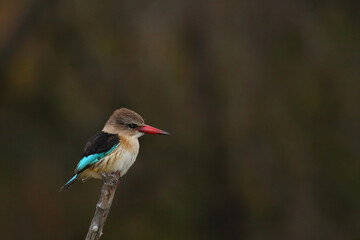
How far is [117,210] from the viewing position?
9.01 m

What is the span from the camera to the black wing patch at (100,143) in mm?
4250

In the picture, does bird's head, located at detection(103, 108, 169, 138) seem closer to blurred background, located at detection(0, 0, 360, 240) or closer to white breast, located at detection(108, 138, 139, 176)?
white breast, located at detection(108, 138, 139, 176)

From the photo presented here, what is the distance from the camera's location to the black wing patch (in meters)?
4.25

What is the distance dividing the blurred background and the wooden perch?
455 centimetres

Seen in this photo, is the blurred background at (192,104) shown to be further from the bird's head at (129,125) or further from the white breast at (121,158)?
the white breast at (121,158)

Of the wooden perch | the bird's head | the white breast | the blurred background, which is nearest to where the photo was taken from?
the wooden perch

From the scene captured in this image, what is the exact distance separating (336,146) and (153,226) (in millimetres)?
2748

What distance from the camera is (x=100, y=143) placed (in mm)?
4340

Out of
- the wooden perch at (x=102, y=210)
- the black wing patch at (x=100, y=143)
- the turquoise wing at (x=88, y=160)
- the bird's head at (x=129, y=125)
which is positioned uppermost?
the bird's head at (x=129, y=125)

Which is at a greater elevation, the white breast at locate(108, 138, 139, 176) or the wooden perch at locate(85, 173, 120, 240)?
the white breast at locate(108, 138, 139, 176)

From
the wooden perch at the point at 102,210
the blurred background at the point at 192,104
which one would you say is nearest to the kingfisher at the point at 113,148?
the wooden perch at the point at 102,210

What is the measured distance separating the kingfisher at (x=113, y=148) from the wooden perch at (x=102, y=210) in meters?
0.40

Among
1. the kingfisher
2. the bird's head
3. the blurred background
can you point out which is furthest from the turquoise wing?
the blurred background

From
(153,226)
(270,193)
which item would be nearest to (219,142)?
(270,193)
